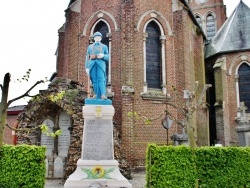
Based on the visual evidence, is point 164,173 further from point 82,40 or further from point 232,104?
point 232,104

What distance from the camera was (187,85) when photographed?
16703mm

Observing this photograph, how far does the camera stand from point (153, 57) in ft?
54.9

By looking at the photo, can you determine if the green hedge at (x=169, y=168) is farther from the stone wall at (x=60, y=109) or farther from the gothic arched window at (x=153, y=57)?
the gothic arched window at (x=153, y=57)

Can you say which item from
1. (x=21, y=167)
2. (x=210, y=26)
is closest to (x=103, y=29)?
(x=21, y=167)

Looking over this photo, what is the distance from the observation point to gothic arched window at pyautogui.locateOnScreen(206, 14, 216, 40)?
33.8 m

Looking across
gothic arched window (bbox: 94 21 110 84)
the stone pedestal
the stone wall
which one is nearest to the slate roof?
gothic arched window (bbox: 94 21 110 84)

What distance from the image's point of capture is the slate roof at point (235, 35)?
2183 cm

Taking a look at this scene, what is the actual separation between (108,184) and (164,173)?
1.60 meters

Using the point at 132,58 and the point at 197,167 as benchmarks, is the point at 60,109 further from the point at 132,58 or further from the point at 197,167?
the point at 197,167

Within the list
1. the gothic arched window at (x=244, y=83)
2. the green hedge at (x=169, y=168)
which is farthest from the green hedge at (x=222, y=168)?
the gothic arched window at (x=244, y=83)

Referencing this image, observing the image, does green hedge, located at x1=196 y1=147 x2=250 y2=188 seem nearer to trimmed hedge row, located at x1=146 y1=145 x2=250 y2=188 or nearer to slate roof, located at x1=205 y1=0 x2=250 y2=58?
trimmed hedge row, located at x1=146 y1=145 x2=250 y2=188

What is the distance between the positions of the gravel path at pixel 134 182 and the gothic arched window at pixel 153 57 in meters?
4.83

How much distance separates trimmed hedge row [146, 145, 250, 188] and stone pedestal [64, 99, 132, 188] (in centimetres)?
99

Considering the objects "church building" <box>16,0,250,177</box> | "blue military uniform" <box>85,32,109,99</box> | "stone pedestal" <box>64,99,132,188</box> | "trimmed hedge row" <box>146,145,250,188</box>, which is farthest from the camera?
"church building" <box>16,0,250,177</box>
